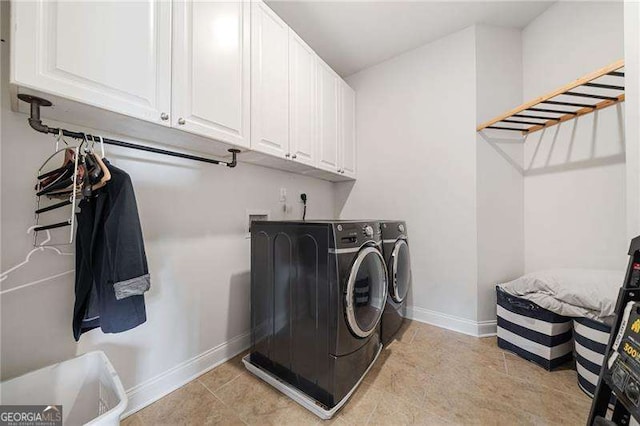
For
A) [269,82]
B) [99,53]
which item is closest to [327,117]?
[269,82]

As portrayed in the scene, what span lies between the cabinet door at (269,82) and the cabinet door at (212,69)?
5 centimetres

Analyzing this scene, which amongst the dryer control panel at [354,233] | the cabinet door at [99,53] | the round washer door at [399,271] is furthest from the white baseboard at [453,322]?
the cabinet door at [99,53]

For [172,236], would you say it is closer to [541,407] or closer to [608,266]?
[541,407]

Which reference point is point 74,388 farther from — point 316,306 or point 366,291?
point 366,291

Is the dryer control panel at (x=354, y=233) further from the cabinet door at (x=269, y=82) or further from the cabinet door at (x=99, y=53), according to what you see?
the cabinet door at (x=99, y=53)

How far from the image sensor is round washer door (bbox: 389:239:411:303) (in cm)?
182

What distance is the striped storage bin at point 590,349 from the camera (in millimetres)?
1291

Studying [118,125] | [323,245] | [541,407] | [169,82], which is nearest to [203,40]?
[169,82]

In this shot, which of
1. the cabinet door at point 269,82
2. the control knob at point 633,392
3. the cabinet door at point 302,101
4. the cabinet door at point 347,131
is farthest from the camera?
the cabinet door at point 347,131

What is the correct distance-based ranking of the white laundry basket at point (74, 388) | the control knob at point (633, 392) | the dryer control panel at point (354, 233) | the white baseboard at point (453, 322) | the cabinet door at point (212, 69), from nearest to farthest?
1. the control knob at point (633, 392)
2. the white laundry basket at point (74, 388)
3. the cabinet door at point (212, 69)
4. the dryer control panel at point (354, 233)
5. the white baseboard at point (453, 322)

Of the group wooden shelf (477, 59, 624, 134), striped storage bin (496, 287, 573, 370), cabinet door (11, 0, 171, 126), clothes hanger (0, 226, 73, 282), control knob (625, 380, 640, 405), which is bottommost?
striped storage bin (496, 287, 573, 370)

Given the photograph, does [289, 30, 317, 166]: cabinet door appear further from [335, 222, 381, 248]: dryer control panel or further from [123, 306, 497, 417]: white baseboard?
[123, 306, 497, 417]: white baseboard

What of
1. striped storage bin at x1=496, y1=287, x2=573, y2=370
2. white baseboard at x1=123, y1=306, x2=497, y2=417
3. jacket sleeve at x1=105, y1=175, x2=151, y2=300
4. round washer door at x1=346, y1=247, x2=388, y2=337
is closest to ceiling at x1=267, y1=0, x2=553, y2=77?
jacket sleeve at x1=105, y1=175, x2=151, y2=300

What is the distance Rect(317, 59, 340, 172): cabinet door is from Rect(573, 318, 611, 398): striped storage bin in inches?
80.1
